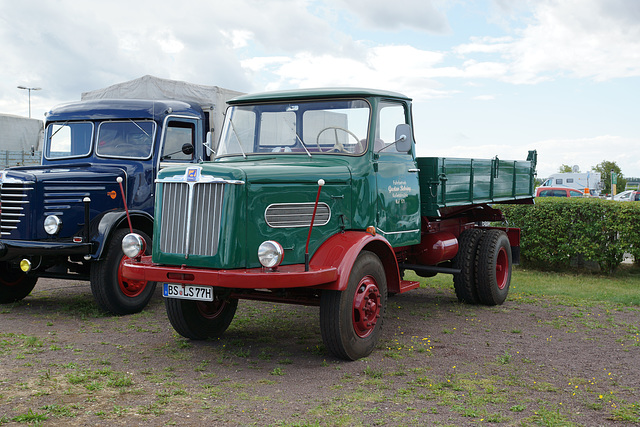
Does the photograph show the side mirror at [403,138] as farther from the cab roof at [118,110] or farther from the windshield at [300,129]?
the cab roof at [118,110]

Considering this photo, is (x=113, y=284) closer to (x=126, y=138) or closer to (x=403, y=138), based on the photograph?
(x=126, y=138)

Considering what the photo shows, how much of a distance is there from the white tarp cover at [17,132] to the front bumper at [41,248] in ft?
52.6

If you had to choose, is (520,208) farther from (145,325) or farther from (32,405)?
(32,405)

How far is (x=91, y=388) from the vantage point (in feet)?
17.1

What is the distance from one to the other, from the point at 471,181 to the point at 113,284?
490 centimetres

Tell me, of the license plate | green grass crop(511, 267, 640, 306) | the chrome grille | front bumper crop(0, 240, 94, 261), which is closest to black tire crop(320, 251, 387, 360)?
the chrome grille

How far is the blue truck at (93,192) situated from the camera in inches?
320

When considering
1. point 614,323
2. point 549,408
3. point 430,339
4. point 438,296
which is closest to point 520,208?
point 438,296

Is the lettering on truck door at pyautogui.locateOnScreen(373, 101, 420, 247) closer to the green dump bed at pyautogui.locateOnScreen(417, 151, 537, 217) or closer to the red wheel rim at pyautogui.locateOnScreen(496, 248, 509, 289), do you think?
the green dump bed at pyautogui.locateOnScreen(417, 151, 537, 217)

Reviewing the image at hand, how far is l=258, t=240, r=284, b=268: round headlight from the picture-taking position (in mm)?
5570

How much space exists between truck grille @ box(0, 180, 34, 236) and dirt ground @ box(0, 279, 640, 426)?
45.7 inches

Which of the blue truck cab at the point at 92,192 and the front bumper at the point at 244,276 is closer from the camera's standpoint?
the front bumper at the point at 244,276

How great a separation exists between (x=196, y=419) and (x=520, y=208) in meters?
10.3

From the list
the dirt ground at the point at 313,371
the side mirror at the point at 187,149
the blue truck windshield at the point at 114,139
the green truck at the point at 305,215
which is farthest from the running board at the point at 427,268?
the blue truck windshield at the point at 114,139
